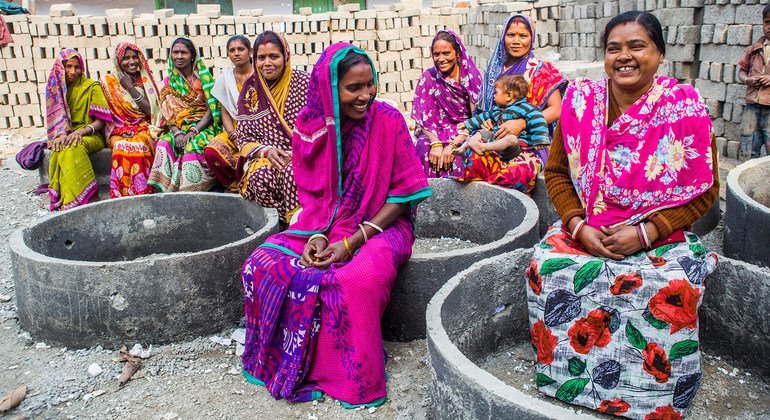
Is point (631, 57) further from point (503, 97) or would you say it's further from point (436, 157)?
point (436, 157)

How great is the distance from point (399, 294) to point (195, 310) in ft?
3.97

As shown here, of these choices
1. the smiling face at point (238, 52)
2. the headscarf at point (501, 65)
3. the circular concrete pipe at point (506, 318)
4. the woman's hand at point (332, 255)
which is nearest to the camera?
the circular concrete pipe at point (506, 318)

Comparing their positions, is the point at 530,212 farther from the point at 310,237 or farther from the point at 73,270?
the point at 73,270

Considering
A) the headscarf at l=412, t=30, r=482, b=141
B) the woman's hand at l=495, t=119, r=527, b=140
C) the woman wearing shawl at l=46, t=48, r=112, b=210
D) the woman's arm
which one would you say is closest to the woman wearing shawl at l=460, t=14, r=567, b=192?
the woman's hand at l=495, t=119, r=527, b=140

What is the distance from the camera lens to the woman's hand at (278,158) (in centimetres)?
486

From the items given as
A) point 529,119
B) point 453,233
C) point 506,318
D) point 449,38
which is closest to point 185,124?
point 449,38

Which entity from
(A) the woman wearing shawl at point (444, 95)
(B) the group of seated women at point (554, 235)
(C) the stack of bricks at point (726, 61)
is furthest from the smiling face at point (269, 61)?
(C) the stack of bricks at point (726, 61)

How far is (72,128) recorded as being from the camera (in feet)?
22.6

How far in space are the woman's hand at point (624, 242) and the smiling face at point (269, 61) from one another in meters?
3.15

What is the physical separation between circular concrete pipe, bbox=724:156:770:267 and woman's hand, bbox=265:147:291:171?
9.86 ft

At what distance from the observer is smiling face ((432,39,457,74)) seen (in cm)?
548

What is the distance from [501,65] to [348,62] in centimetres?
247

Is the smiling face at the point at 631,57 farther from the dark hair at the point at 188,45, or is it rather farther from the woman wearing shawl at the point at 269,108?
the dark hair at the point at 188,45

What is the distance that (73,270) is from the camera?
12.3ft
